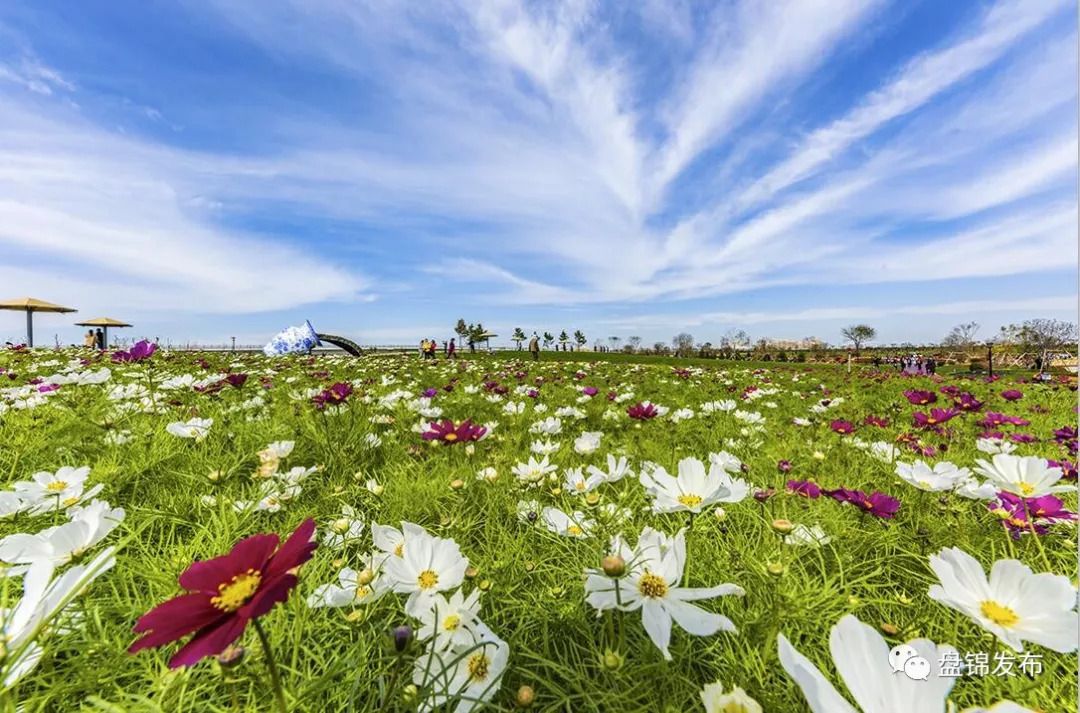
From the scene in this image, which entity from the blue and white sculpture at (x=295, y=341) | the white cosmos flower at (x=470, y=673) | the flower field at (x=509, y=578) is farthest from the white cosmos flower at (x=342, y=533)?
the blue and white sculpture at (x=295, y=341)

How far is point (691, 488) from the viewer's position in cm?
96

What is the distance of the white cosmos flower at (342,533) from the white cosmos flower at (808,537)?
108 centimetres

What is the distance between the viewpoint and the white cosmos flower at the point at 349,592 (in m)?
0.76

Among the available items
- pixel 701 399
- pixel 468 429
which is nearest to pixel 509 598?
pixel 468 429

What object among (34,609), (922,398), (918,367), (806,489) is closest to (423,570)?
(34,609)

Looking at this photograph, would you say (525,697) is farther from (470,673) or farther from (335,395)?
(335,395)

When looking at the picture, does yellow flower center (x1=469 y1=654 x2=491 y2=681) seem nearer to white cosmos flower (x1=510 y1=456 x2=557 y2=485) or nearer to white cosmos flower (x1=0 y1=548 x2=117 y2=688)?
white cosmos flower (x1=0 y1=548 x2=117 y2=688)

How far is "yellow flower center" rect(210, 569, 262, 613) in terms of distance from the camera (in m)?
0.47

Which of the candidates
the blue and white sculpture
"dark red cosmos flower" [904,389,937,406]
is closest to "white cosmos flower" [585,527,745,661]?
"dark red cosmos flower" [904,389,937,406]

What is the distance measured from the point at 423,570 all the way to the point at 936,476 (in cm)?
150

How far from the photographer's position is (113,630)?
872 mm

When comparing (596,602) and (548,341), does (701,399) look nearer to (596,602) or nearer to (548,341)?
(596,602)

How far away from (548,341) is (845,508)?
2717 inches

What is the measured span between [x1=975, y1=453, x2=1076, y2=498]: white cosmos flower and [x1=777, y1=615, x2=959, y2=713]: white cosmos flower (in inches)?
32.5
